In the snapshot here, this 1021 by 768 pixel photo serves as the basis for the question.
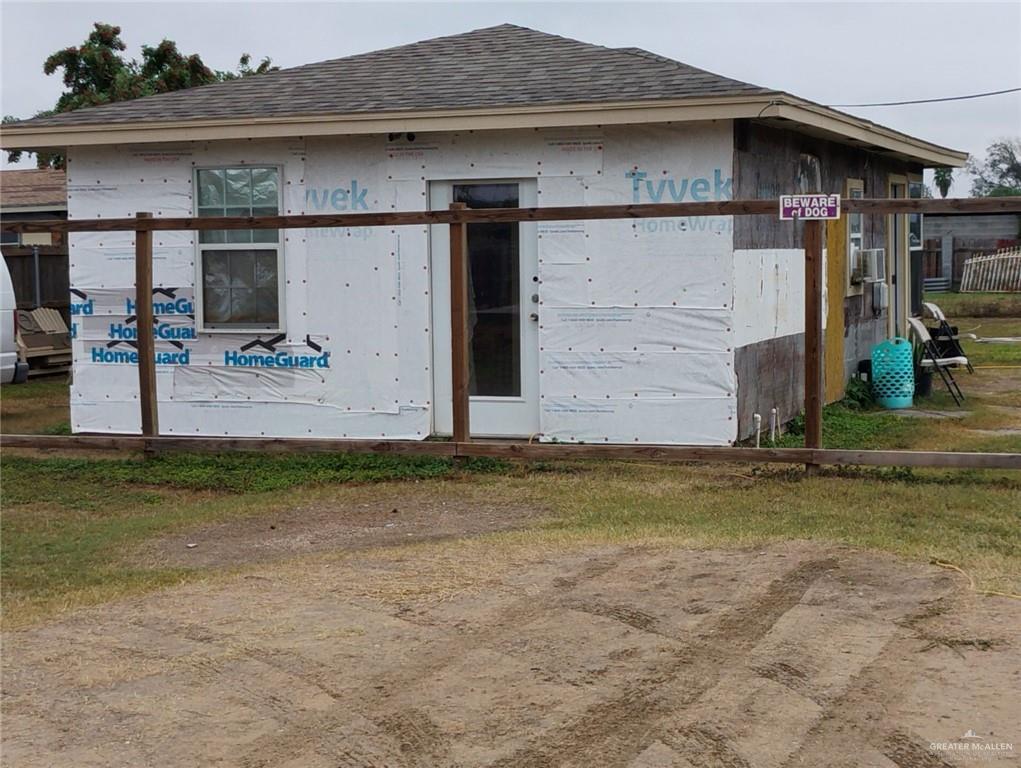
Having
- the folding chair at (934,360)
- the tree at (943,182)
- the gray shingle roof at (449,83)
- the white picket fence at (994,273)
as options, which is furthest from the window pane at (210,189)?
the tree at (943,182)

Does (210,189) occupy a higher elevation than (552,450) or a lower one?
higher

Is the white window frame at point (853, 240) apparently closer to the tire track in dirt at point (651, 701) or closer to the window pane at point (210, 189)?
the window pane at point (210, 189)

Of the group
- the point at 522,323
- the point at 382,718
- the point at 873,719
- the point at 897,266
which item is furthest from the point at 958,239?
the point at 382,718

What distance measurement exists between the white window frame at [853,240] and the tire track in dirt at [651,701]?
27.7ft

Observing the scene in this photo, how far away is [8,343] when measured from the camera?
43.7 feet

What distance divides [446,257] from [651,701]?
6.72 meters

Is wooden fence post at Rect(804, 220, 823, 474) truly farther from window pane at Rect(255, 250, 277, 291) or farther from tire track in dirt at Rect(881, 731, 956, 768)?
tire track in dirt at Rect(881, 731, 956, 768)

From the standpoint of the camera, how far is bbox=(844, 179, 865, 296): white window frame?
1408 centimetres

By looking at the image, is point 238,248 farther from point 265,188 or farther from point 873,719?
point 873,719

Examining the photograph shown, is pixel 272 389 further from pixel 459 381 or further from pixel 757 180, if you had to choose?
pixel 757 180

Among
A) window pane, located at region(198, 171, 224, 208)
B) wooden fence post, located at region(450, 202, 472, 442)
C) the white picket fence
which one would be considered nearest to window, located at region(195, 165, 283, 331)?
window pane, located at region(198, 171, 224, 208)

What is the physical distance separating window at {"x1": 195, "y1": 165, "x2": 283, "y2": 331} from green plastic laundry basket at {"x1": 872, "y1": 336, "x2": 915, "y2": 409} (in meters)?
6.60

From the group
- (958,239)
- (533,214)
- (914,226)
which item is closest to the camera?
(533,214)

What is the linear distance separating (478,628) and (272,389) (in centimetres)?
603
